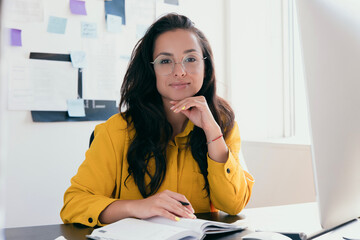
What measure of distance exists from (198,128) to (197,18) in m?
1.67

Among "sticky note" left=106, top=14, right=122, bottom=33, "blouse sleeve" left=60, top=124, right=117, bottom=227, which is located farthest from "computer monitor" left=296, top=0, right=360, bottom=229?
"sticky note" left=106, top=14, right=122, bottom=33

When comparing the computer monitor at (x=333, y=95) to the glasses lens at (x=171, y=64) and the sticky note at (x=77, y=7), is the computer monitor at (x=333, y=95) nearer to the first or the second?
the glasses lens at (x=171, y=64)

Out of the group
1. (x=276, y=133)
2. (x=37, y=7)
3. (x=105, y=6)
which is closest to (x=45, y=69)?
(x=37, y=7)

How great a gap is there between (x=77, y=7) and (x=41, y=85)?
0.58 meters

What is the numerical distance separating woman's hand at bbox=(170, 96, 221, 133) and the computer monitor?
658mm

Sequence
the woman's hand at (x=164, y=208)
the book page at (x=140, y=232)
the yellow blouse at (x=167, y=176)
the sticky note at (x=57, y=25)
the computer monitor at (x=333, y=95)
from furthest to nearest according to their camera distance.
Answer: the sticky note at (x=57, y=25) < the yellow blouse at (x=167, y=176) < the woman's hand at (x=164, y=208) < the book page at (x=140, y=232) < the computer monitor at (x=333, y=95)

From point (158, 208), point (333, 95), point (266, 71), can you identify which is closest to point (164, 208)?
point (158, 208)

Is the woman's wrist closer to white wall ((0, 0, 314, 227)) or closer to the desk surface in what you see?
the desk surface

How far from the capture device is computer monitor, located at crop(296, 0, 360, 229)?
0.70 metres

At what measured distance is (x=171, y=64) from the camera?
1.46 meters

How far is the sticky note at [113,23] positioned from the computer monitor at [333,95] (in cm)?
206

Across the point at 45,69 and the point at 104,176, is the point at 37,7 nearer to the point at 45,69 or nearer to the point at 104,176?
the point at 45,69

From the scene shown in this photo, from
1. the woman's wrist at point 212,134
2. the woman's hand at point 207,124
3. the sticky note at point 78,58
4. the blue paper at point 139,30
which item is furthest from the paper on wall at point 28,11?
the woman's wrist at point 212,134

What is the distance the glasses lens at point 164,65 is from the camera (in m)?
1.45
